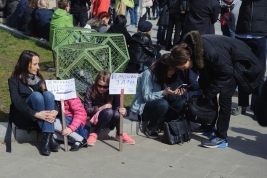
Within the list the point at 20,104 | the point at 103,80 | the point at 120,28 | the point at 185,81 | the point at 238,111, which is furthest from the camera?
the point at 120,28

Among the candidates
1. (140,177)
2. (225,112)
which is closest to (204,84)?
(225,112)

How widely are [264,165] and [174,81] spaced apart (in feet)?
4.93

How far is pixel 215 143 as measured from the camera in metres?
6.07

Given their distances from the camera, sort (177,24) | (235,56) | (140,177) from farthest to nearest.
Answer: (177,24)
(235,56)
(140,177)

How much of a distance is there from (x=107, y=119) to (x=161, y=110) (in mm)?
677

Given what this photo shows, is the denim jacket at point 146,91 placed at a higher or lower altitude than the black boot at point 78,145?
higher

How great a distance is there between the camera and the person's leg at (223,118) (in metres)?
5.98

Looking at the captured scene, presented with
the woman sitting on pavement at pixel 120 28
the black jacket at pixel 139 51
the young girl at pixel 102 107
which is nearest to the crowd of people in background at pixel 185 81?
the young girl at pixel 102 107

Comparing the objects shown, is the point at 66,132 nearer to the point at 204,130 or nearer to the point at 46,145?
the point at 46,145

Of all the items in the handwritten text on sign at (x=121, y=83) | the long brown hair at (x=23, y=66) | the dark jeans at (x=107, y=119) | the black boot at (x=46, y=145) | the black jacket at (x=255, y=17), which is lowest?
the black boot at (x=46, y=145)

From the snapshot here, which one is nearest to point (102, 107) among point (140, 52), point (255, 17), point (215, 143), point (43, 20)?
point (215, 143)

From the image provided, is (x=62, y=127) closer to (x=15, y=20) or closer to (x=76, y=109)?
(x=76, y=109)

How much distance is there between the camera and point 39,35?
12234mm

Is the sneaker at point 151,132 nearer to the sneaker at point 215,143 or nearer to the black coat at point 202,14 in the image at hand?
the sneaker at point 215,143
